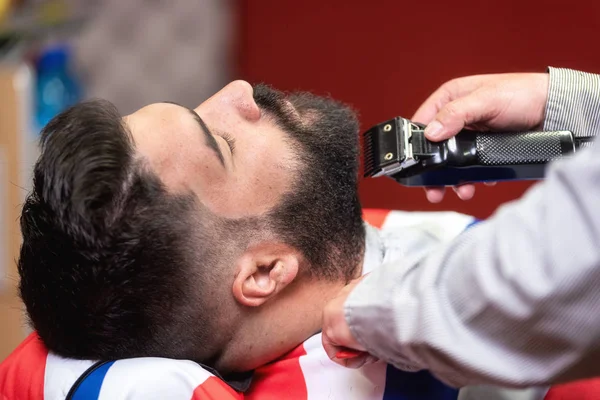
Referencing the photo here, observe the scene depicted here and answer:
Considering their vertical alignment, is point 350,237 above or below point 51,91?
above

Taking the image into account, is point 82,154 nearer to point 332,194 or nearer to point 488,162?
point 332,194

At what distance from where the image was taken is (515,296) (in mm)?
527

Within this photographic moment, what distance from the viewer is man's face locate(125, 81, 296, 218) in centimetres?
82

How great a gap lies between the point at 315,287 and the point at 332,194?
128mm

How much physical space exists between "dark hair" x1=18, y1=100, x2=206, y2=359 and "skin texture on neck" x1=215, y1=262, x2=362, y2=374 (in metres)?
0.07

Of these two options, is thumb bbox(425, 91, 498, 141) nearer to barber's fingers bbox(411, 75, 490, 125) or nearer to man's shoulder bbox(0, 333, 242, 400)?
barber's fingers bbox(411, 75, 490, 125)

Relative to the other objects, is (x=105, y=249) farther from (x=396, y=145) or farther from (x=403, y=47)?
(x=403, y=47)

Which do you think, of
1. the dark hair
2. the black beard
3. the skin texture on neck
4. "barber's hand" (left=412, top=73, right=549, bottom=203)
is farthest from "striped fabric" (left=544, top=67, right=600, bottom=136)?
the dark hair

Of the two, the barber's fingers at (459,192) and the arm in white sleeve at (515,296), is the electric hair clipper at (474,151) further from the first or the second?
the arm in white sleeve at (515,296)

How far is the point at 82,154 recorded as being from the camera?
30.7 inches

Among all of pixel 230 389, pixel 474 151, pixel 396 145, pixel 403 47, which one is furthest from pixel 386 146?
pixel 403 47

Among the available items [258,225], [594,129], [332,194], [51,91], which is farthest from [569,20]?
[51,91]

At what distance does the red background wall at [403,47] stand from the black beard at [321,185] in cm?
68

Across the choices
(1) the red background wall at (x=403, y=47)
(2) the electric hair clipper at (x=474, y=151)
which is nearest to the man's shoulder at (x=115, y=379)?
(2) the electric hair clipper at (x=474, y=151)
